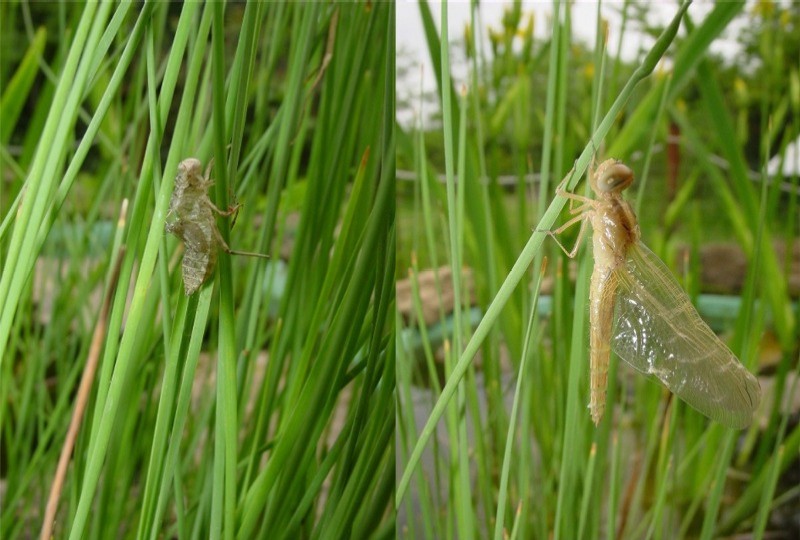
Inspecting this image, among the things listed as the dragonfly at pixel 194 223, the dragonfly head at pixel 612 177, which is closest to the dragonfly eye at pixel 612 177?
the dragonfly head at pixel 612 177

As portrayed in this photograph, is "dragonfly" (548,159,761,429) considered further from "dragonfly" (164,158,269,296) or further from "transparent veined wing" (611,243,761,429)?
"dragonfly" (164,158,269,296)

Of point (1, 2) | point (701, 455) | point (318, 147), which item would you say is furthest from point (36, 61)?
point (701, 455)

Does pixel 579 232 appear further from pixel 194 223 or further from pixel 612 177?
pixel 194 223

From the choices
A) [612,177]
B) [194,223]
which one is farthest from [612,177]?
[194,223]

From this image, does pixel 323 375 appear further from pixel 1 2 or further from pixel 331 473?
pixel 1 2

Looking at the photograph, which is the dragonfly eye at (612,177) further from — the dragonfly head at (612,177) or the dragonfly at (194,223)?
the dragonfly at (194,223)
